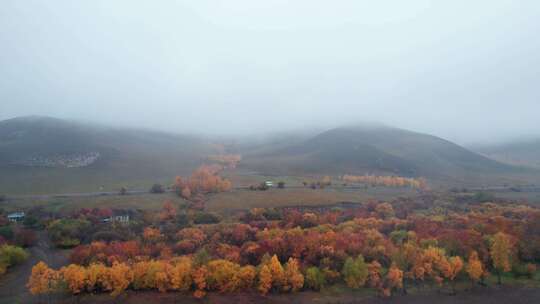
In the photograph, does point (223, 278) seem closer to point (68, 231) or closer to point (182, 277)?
point (182, 277)

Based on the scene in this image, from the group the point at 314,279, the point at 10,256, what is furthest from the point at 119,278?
the point at 314,279

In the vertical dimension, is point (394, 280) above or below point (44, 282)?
above

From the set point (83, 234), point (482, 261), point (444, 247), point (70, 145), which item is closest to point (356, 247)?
point (444, 247)

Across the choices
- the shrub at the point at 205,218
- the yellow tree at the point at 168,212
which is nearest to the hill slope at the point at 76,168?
the yellow tree at the point at 168,212

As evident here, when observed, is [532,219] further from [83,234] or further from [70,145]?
[70,145]

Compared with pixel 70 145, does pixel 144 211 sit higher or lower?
lower

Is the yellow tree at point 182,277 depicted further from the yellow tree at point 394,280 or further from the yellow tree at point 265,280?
the yellow tree at point 394,280
